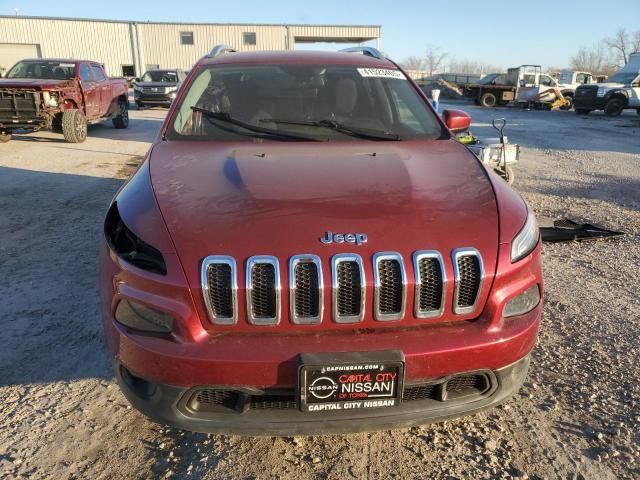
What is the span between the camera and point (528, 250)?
7.01ft

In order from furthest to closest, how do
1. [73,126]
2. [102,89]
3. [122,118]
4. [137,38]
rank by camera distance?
1. [137,38]
2. [122,118]
3. [102,89]
4. [73,126]

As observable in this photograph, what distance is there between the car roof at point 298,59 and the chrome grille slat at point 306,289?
2.14m

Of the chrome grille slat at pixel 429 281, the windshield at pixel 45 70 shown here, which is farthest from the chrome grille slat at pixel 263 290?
the windshield at pixel 45 70

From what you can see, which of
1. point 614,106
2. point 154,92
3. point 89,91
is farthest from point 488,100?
point 89,91

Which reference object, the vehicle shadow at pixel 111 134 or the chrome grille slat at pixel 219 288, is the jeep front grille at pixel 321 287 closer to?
the chrome grille slat at pixel 219 288

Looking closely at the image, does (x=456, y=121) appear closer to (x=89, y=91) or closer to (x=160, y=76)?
(x=89, y=91)

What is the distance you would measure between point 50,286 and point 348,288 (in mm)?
2904

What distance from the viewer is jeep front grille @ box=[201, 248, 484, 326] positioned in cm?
187

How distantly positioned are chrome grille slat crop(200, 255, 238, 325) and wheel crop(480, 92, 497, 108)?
3119 centimetres

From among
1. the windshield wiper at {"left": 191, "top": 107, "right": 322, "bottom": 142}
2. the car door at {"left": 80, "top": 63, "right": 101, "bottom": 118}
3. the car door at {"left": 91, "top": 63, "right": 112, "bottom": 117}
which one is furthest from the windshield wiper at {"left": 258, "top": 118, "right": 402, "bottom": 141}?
the car door at {"left": 91, "top": 63, "right": 112, "bottom": 117}

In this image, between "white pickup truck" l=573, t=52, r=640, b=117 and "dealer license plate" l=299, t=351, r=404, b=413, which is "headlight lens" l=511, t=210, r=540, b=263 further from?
"white pickup truck" l=573, t=52, r=640, b=117

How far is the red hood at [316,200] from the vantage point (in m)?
1.95

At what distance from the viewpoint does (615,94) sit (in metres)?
22.6

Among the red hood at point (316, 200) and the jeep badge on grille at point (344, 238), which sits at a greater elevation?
the red hood at point (316, 200)
